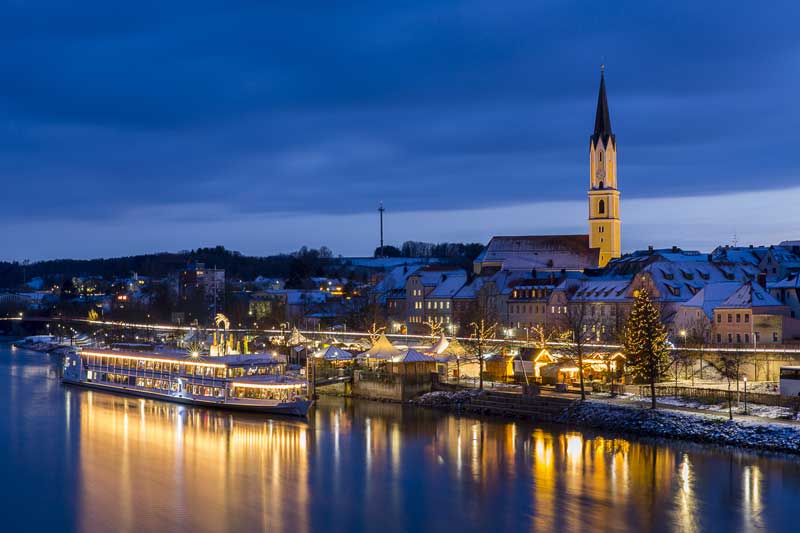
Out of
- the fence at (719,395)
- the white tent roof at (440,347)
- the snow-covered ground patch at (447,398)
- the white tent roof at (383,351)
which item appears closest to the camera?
the fence at (719,395)

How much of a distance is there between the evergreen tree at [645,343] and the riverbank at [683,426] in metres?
3.99

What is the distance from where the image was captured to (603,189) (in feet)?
336

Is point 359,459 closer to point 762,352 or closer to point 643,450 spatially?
point 643,450

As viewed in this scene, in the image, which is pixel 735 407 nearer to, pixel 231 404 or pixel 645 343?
pixel 645 343

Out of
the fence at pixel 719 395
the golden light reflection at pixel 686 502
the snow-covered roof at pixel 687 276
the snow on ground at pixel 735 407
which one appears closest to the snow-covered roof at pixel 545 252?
the snow-covered roof at pixel 687 276

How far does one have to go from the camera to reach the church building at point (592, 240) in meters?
96.1

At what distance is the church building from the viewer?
9606 centimetres

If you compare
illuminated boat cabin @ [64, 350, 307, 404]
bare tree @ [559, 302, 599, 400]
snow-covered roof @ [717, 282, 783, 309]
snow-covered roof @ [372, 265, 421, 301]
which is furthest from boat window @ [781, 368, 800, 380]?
snow-covered roof @ [372, 265, 421, 301]

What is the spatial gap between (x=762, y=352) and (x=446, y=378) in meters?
16.9

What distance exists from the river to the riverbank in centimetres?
95

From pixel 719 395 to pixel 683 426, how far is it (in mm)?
4360

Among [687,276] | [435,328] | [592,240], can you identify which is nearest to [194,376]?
[435,328]

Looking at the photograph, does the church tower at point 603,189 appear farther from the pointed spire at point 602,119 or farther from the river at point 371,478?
the river at point 371,478

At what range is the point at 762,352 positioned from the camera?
4628cm
